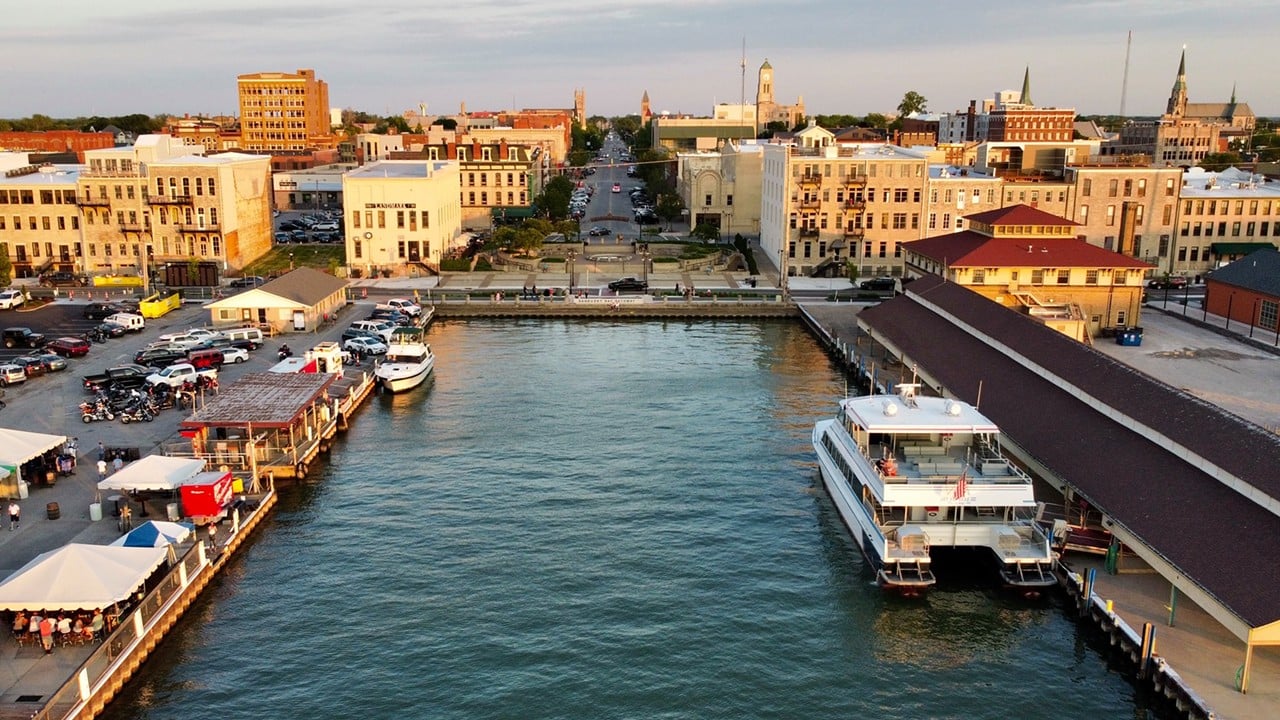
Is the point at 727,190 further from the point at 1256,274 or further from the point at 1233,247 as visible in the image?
the point at 1256,274

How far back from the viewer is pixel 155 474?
37.3m

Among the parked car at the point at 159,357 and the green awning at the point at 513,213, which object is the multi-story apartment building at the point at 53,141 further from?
the parked car at the point at 159,357

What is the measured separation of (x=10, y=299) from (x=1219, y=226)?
341ft

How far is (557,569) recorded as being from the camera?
114 ft

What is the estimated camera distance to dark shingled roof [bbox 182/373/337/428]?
42.6 m

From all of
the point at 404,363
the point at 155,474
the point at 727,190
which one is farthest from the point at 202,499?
the point at 727,190

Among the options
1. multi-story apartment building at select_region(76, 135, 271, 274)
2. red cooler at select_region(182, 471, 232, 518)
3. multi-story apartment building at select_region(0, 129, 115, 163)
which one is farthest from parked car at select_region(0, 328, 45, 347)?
multi-story apartment building at select_region(0, 129, 115, 163)

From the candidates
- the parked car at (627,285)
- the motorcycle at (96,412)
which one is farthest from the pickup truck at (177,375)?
the parked car at (627,285)

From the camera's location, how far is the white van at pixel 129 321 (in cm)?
6856

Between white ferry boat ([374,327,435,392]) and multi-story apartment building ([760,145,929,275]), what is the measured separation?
40.2 m

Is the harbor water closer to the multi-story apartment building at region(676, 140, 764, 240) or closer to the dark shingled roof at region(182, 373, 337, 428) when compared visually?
the dark shingled roof at region(182, 373, 337, 428)

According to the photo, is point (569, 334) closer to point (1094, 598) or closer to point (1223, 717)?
point (1094, 598)

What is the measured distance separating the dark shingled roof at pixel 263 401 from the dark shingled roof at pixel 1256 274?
6151 centimetres

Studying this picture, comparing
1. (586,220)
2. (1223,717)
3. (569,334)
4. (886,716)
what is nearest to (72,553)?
(886,716)
